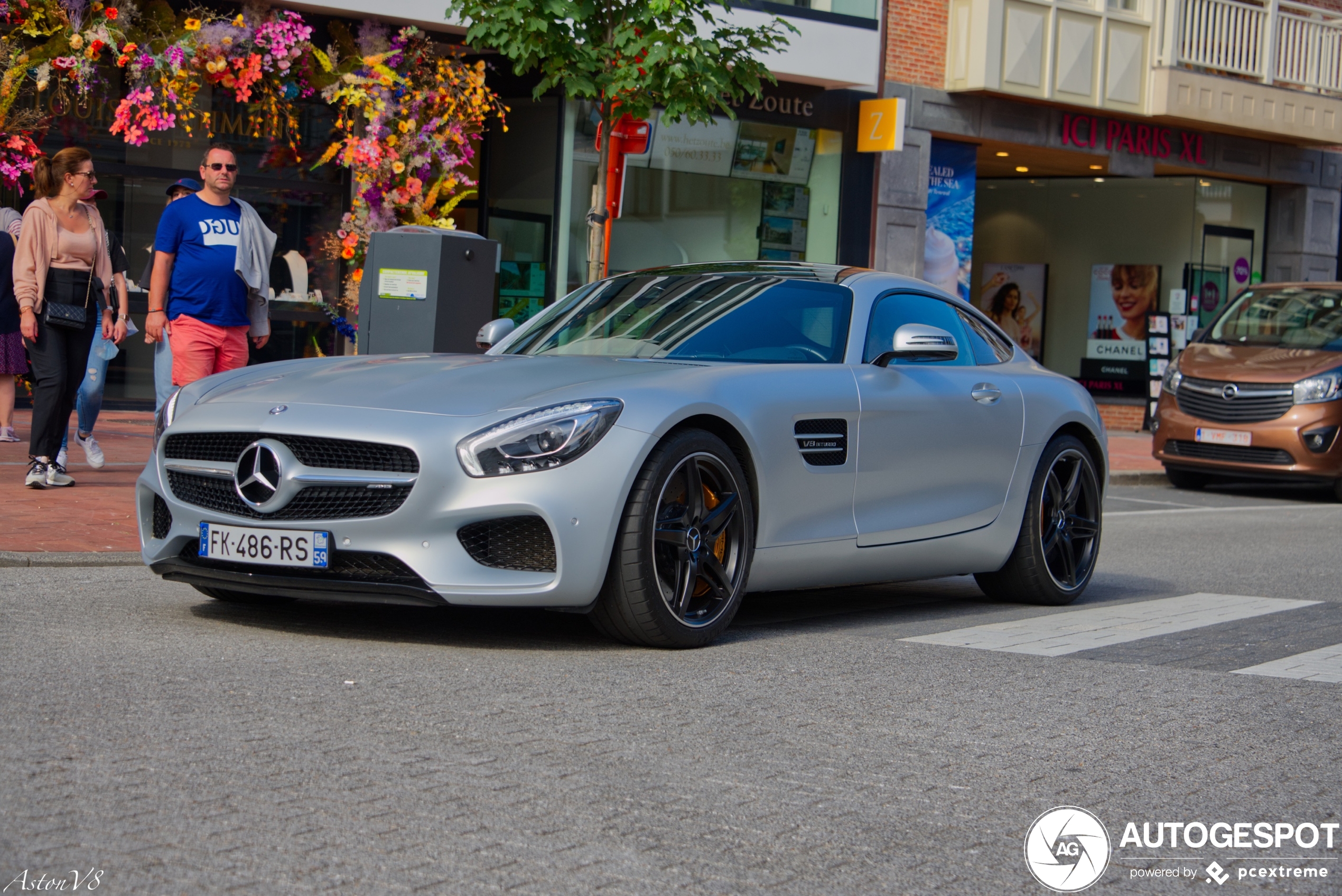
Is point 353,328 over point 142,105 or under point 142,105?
under

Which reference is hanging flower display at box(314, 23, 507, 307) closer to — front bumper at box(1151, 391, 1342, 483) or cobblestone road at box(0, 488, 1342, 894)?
front bumper at box(1151, 391, 1342, 483)

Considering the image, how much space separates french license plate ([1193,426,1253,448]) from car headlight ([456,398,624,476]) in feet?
37.5

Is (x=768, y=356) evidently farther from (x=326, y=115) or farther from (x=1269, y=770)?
(x=326, y=115)

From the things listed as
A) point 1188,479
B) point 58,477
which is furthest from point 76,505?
point 1188,479

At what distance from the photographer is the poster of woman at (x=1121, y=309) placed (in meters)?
26.7

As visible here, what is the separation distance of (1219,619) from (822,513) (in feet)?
6.99

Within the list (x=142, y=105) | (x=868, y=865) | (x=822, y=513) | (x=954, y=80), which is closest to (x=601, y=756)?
(x=868, y=865)

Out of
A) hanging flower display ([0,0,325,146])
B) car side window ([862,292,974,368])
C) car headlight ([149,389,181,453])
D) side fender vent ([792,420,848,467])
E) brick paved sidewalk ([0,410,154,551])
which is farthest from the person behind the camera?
hanging flower display ([0,0,325,146])

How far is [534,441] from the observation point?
5336 mm

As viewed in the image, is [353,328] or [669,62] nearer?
[669,62]

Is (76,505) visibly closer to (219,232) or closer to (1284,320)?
(219,232)

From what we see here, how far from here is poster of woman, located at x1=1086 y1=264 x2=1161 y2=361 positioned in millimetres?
26688

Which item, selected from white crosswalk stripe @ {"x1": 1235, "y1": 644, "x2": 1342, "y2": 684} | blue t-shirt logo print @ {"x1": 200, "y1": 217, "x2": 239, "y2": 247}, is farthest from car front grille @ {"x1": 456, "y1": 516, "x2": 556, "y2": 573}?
blue t-shirt logo print @ {"x1": 200, "y1": 217, "x2": 239, "y2": 247}

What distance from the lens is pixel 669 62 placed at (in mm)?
11484
